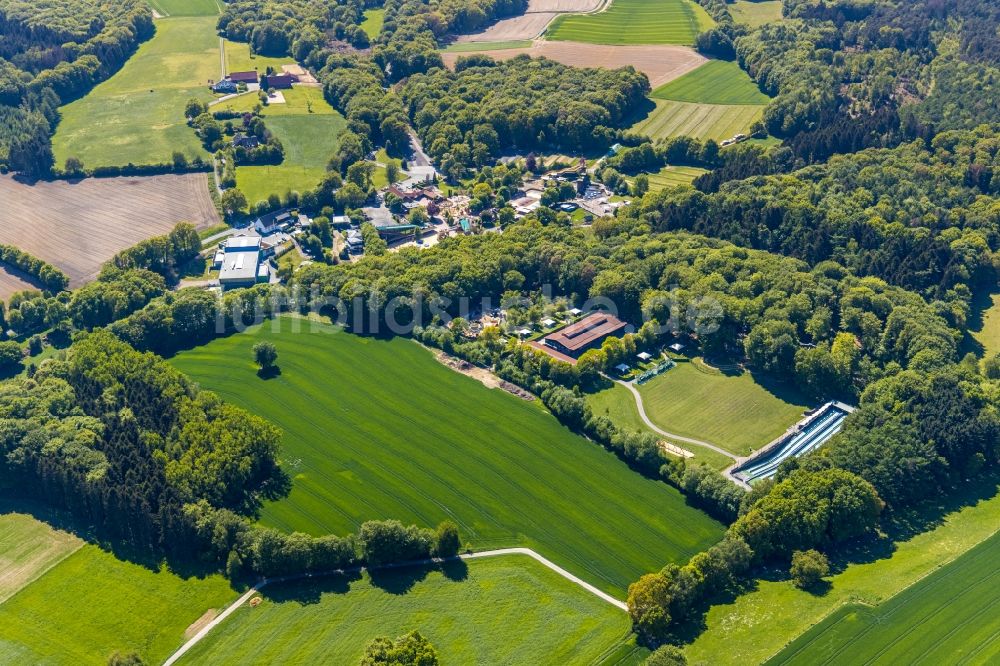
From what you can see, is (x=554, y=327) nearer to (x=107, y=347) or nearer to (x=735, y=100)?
(x=107, y=347)

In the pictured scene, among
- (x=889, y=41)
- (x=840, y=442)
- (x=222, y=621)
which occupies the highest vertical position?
(x=889, y=41)

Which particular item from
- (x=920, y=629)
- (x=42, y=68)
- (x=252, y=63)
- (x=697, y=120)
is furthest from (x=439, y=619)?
(x=42, y=68)

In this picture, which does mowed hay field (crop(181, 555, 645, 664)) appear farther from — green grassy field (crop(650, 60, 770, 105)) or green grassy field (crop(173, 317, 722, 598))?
green grassy field (crop(650, 60, 770, 105))

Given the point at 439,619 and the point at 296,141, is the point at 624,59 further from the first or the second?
the point at 439,619

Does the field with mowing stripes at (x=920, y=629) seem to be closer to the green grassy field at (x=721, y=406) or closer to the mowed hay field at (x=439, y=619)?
the mowed hay field at (x=439, y=619)

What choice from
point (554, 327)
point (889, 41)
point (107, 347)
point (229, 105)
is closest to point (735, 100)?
point (889, 41)

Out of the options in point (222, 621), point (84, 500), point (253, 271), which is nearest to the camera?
point (222, 621)

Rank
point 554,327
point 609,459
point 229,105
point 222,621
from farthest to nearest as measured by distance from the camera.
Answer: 1. point 229,105
2. point 554,327
3. point 609,459
4. point 222,621

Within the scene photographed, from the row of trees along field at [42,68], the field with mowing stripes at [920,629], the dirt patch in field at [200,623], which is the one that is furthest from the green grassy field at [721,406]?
the row of trees along field at [42,68]
